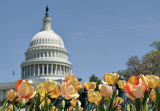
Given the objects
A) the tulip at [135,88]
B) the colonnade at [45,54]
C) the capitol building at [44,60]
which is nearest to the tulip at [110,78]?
the tulip at [135,88]

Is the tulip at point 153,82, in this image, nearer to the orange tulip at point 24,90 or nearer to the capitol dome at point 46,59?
the orange tulip at point 24,90

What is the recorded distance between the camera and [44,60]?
288 feet

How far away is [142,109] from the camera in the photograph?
2262 mm

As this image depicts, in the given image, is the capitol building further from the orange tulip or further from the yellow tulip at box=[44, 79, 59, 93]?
the orange tulip

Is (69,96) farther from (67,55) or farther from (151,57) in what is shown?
(67,55)

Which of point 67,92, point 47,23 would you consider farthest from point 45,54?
point 67,92

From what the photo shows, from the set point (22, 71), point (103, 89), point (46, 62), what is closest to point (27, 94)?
point (103, 89)

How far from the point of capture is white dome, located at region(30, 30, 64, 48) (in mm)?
93000

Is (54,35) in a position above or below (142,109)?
above

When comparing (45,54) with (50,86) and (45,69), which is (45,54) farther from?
(50,86)

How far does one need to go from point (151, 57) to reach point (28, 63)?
190ft

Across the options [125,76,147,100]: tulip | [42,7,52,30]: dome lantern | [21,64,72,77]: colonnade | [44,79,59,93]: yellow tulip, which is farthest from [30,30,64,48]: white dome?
[125,76,147,100]: tulip

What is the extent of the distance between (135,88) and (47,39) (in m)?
92.2

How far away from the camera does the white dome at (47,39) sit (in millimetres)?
93000
